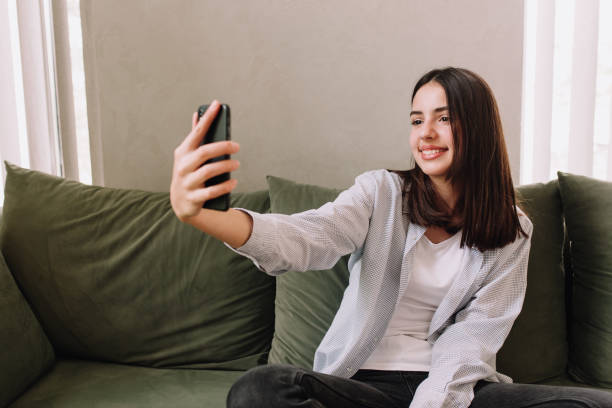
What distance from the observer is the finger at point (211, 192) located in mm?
758

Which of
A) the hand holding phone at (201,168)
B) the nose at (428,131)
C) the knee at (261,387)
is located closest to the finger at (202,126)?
the hand holding phone at (201,168)

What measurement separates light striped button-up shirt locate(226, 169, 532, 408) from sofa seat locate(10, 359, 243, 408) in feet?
1.00

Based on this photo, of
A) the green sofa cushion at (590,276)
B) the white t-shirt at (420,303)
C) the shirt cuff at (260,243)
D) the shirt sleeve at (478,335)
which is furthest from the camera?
the green sofa cushion at (590,276)

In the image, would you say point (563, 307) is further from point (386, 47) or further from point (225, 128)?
point (225, 128)

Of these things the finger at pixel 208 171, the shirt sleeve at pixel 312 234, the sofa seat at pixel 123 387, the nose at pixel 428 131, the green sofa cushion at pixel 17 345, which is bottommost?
the sofa seat at pixel 123 387

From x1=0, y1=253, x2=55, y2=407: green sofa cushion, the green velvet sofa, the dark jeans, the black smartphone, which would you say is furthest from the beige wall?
the black smartphone

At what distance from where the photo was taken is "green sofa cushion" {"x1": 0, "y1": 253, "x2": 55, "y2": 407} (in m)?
1.20

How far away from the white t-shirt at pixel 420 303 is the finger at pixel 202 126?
2.17 ft

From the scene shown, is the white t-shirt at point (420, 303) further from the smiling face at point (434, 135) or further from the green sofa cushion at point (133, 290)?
the green sofa cushion at point (133, 290)

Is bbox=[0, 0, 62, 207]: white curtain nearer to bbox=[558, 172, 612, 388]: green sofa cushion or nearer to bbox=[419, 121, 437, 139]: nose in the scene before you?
bbox=[419, 121, 437, 139]: nose

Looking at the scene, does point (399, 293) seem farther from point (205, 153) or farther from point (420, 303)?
point (205, 153)

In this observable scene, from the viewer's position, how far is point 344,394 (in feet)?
3.30

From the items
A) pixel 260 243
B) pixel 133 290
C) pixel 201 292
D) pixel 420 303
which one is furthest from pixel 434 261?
pixel 133 290

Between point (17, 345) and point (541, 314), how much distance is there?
1381mm
